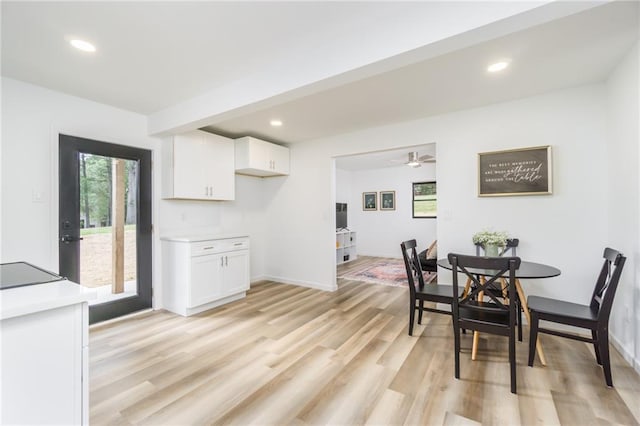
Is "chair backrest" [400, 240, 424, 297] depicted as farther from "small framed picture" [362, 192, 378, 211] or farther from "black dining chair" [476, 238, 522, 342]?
"small framed picture" [362, 192, 378, 211]

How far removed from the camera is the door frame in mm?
2914

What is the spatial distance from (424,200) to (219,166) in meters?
5.00

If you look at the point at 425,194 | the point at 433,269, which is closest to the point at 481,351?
→ the point at 433,269

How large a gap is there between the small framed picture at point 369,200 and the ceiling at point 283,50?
4.61m

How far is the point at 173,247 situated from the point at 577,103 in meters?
4.67

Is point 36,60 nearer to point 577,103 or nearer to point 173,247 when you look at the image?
point 173,247

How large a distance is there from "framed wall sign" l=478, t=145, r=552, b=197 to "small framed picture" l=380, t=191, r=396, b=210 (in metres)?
4.18

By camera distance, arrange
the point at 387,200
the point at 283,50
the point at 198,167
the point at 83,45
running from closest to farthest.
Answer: the point at 83,45 < the point at 283,50 < the point at 198,167 < the point at 387,200

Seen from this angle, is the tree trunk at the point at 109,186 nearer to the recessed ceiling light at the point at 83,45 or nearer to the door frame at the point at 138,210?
the door frame at the point at 138,210

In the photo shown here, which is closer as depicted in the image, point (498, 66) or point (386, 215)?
point (498, 66)

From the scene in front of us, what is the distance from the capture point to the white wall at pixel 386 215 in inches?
279

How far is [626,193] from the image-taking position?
233cm

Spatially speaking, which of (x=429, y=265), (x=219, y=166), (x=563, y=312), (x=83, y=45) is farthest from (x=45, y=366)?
(x=429, y=265)

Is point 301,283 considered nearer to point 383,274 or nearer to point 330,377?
point 383,274
